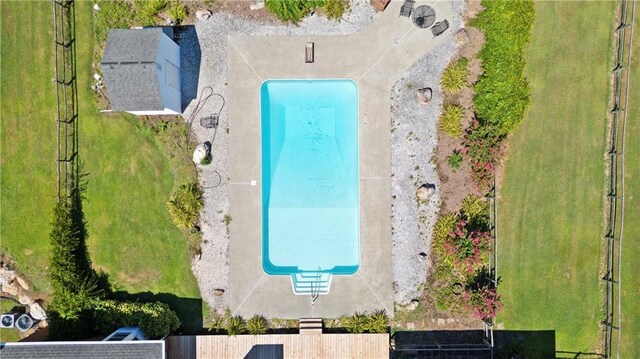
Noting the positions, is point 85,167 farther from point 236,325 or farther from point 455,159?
point 455,159

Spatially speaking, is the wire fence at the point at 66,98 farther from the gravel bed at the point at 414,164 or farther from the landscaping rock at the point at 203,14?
the gravel bed at the point at 414,164

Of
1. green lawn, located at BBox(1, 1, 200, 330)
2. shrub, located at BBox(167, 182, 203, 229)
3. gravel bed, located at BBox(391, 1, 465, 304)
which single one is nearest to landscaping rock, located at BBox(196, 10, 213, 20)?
green lawn, located at BBox(1, 1, 200, 330)

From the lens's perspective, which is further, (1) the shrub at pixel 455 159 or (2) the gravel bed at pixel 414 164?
(2) the gravel bed at pixel 414 164

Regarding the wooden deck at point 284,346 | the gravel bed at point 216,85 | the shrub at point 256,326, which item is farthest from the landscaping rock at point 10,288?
the shrub at point 256,326

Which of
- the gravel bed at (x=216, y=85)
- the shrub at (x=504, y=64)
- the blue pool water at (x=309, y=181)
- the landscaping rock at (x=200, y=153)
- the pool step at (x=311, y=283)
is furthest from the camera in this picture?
the blue pool water at (x=309, y=181)

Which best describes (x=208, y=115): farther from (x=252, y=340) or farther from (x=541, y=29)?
(x=541, y=29)

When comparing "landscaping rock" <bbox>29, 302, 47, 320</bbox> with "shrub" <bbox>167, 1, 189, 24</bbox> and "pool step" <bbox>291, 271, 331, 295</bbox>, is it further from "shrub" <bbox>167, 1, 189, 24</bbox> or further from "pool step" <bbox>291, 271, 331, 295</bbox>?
"shrub" <bbox>167, 1, 189, 24</bbox>
